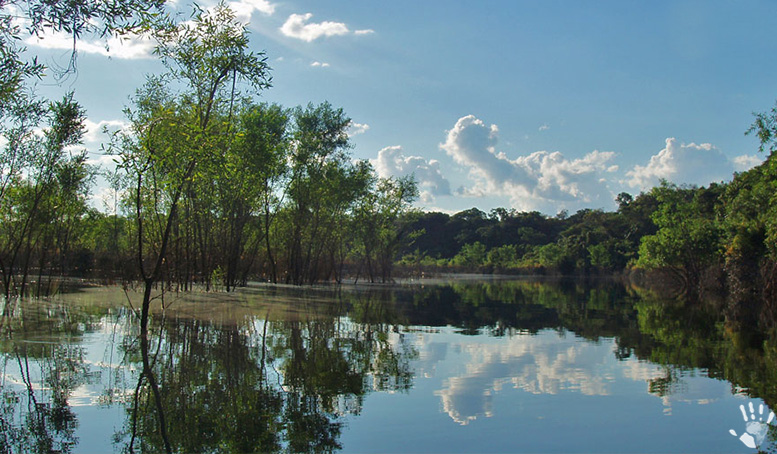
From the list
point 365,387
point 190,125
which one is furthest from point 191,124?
point 365,387

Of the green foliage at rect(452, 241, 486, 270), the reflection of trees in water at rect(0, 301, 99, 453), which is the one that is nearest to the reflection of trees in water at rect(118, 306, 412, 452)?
the reflection of trees in water at rect(0, 301, 99, 453)

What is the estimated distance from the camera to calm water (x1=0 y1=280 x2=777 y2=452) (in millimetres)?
5543

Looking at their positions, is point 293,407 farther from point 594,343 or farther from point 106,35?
point 594,343

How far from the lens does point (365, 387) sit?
771 centimetres

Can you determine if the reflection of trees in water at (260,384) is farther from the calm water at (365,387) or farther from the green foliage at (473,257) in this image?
the green foliage at (473,257)

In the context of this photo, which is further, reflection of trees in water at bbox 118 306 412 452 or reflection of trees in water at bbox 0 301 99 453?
reflection of trees in water at bbox 118 306 412 452

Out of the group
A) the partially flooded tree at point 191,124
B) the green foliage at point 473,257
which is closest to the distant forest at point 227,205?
the partially flooded tree at point 191,124

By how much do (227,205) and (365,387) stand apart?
1658 cm

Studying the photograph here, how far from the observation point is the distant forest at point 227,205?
471 inches

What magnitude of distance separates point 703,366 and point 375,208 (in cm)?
3474

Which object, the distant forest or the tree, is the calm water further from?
the tree

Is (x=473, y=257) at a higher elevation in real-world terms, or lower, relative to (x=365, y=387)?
higher

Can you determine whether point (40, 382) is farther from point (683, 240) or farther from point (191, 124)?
point (683, 240)

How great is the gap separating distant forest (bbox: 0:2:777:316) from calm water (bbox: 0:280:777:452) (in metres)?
2.29
